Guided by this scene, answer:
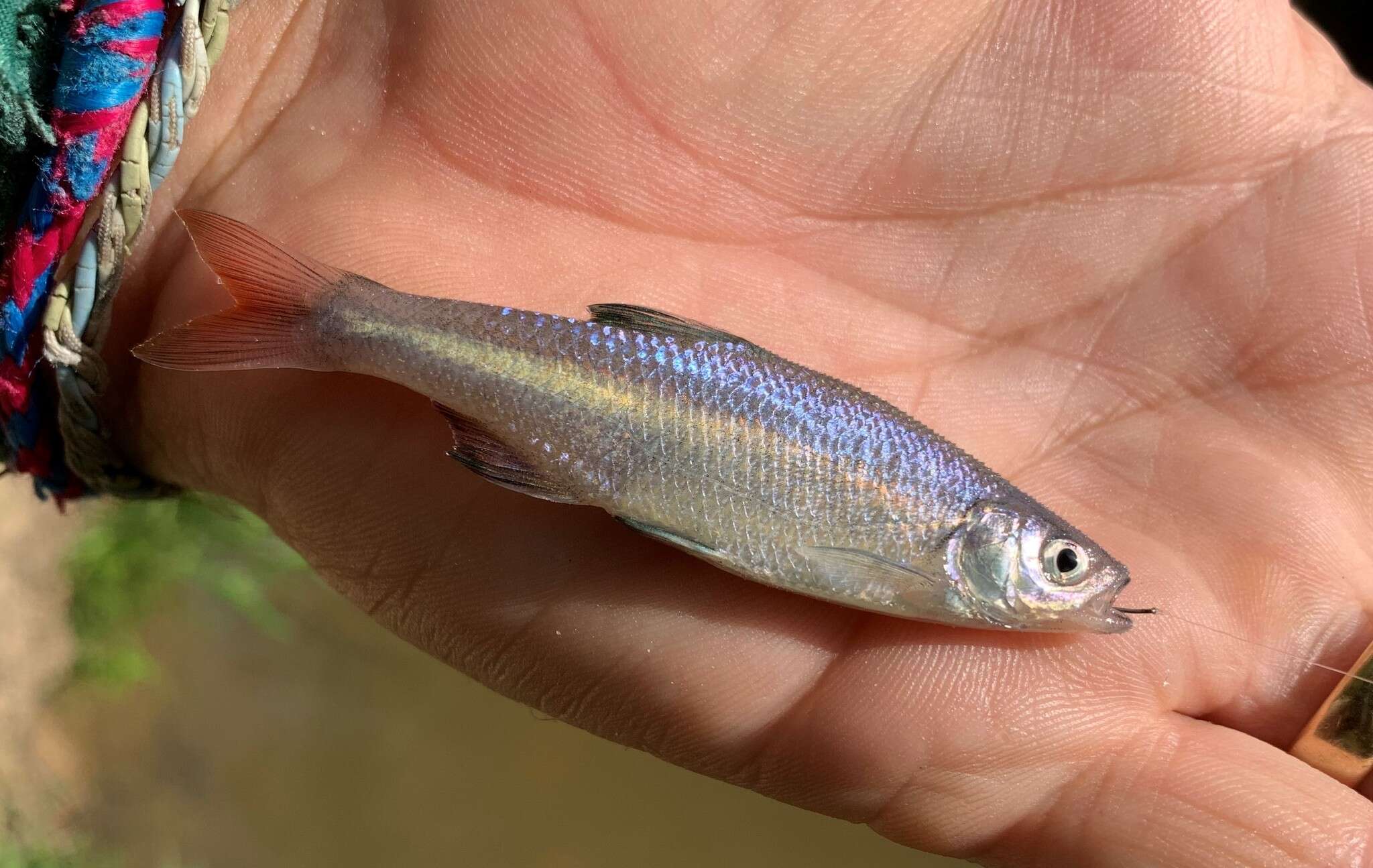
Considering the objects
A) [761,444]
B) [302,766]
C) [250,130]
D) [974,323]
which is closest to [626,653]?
[761,444]

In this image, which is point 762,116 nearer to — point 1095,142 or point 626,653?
point 1095,142

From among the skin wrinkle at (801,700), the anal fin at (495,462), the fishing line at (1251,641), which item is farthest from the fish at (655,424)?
the fishing line at (1251,641)

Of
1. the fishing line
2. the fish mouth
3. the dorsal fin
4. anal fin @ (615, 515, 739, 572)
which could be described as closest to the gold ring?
the fishing line

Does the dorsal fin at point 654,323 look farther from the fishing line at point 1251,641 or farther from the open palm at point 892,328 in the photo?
the fishing line at point 1251,641

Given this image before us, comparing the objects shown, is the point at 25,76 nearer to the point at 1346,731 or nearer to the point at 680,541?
the point at 680,541

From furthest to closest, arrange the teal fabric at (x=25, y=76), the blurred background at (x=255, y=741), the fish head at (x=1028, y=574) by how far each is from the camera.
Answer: the blurred background at (x=255, y=741) → the teal fabric at (x=25, y=76) → the fish head at (x=1028, y=574)

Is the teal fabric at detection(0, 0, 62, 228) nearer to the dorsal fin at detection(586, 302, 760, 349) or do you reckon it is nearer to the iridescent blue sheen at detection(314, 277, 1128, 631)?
the iridescent blue sheen at detection(314, 277, 1128, 631)
